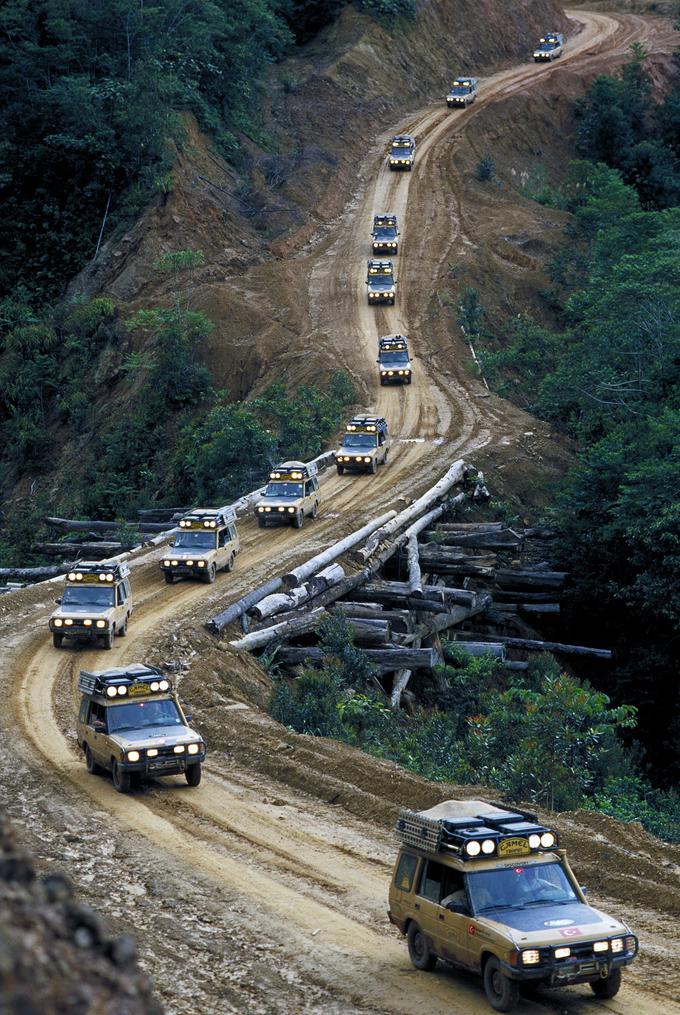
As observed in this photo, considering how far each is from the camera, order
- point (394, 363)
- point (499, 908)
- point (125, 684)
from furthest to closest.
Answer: point (394, 363) → point (125, 684) → point (499, 908)

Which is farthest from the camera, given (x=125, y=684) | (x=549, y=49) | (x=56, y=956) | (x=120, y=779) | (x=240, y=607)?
(x=549, y=49)

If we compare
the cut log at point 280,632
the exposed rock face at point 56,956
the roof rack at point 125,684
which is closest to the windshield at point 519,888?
the exposed rock face at point 56,956

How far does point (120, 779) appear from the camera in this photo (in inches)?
786

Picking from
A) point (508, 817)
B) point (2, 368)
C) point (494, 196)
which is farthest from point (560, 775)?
point (494, 196)

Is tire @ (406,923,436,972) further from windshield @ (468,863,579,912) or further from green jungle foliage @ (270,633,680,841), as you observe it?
green jungle foliage @ (270,633,680,841)

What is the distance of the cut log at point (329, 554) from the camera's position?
107 feet

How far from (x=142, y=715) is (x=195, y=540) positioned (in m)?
14.3

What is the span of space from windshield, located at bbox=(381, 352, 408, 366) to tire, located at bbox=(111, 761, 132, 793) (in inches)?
1597

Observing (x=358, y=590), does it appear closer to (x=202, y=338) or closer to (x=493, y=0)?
(x=202, y=338)

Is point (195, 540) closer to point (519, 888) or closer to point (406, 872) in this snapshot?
point (406, 872)

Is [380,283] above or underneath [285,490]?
above

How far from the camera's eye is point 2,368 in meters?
62.1

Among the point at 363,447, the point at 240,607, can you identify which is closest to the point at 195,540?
the point at 240,607

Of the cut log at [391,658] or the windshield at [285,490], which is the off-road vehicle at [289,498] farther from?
the cut log at [391,658]
